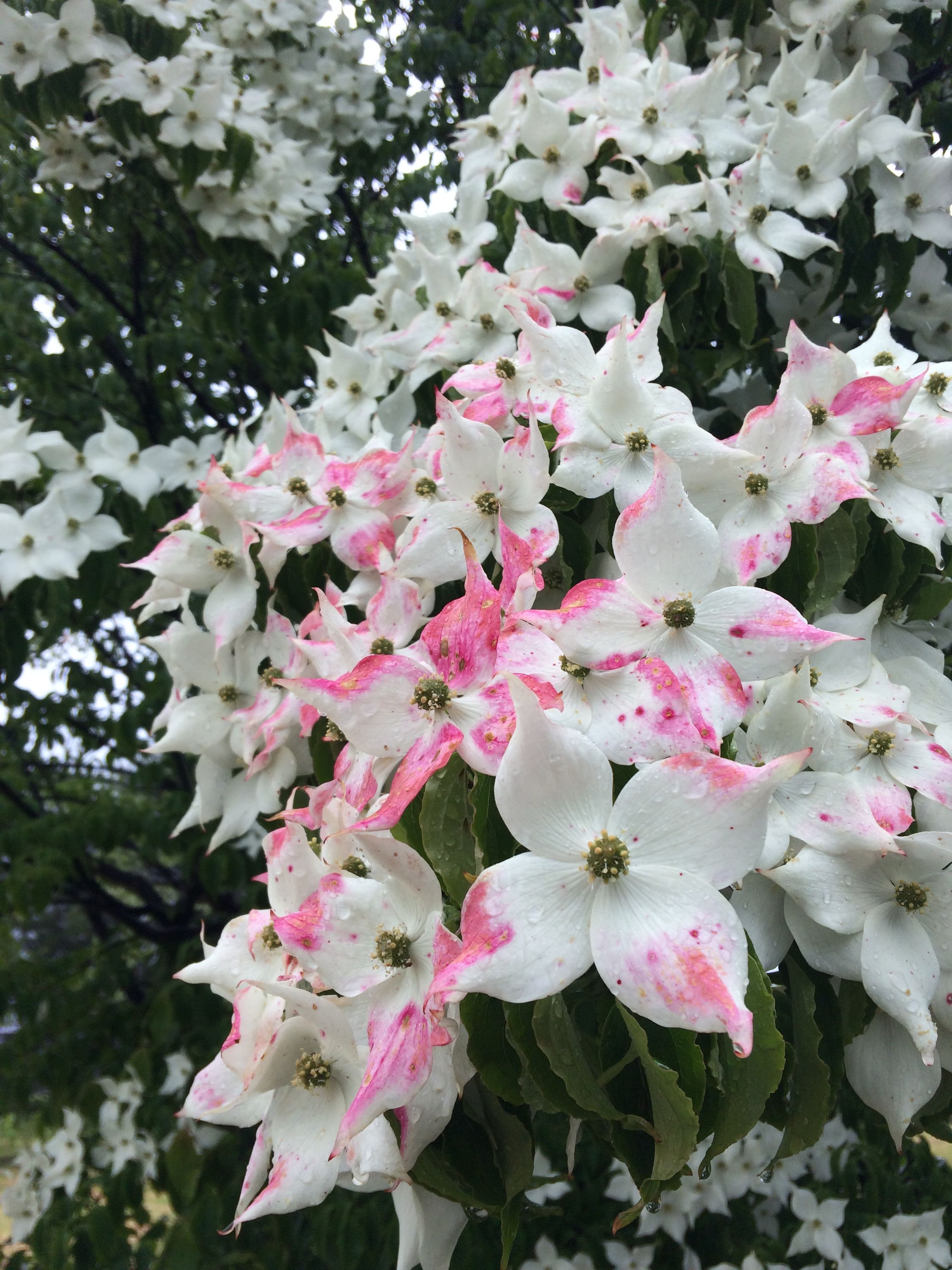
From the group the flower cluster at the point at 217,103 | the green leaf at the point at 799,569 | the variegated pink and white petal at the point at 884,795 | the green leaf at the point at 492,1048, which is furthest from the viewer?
the flower cluster at the point at 217,103

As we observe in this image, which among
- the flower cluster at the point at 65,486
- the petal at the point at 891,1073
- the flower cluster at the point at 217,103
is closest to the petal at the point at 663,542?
the petal at the point at 891,1073

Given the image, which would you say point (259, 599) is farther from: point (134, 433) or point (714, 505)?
point (134, 433)

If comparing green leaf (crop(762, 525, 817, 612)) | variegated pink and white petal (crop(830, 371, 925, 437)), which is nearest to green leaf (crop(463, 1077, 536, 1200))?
green leaf (crop(762, 525, 817, 612))

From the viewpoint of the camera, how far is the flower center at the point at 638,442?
95 cm

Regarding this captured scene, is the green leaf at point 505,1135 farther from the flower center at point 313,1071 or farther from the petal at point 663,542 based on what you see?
the petal at point 663,542

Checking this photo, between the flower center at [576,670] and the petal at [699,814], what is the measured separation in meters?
0.12

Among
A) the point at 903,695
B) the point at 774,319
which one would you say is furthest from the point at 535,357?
the point at 774,319

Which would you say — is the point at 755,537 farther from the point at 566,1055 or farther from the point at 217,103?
the point at 217,103

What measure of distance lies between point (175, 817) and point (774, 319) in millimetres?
1763

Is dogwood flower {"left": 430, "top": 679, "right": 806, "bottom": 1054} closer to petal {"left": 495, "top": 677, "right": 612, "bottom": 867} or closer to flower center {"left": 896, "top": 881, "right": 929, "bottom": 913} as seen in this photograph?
petal {"left": 495, "top": 677, "right": 612, "bottom": 867}

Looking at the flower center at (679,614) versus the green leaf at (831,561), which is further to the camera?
the green leaf at (831,561)

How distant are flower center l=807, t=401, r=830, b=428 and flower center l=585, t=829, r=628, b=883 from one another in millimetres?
563

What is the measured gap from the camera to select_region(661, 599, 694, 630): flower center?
0.74 meters

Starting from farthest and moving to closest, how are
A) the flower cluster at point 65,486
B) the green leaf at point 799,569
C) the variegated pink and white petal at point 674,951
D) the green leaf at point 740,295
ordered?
the flower cluster at point 65,486 < the green leaf at point 740,295 < the green leaf at point 799,569 < the variegated pink and white petal at point 674,951
